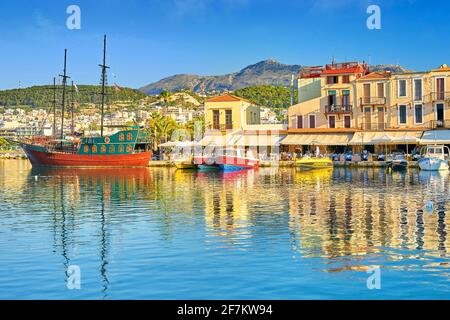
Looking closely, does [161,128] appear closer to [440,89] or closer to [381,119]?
[381,119]

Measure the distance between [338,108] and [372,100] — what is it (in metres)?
4.11

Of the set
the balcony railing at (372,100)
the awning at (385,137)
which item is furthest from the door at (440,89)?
the balcony railing at (372,100)

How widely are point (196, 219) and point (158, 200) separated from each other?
9.12 m

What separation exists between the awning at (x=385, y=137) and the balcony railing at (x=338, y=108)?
318 centimetres

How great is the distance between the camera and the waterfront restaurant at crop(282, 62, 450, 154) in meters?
66.6

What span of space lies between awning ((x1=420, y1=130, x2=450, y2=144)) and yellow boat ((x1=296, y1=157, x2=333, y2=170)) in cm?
1026

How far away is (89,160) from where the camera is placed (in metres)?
82.8

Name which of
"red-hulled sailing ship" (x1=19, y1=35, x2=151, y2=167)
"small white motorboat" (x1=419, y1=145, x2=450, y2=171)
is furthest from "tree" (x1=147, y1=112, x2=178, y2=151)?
"small white motorboat" (x1=419, y1=145, x2=450, y2=171)

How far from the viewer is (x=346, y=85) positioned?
7112 centimetres

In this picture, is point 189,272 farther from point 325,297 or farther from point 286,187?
point 286,187

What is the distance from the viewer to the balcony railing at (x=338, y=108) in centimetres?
7089

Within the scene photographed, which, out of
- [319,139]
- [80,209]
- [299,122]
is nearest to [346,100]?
[319,139]

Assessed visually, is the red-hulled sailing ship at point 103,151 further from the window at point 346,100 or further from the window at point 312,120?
the window at point 346,100
